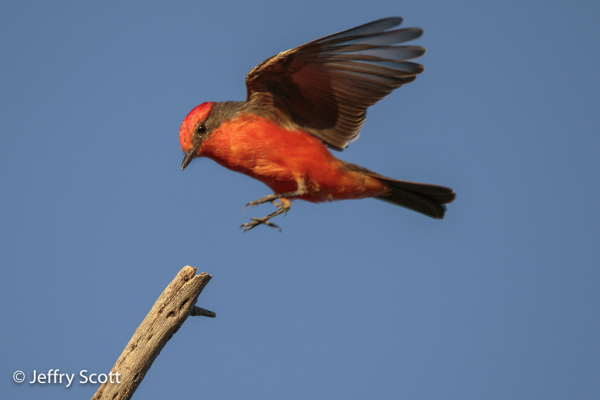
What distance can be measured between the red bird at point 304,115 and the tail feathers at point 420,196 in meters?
0.14

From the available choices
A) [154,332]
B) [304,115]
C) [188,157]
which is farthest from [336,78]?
[154,332]

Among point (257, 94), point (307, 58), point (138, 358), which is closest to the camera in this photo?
point (138, 358)

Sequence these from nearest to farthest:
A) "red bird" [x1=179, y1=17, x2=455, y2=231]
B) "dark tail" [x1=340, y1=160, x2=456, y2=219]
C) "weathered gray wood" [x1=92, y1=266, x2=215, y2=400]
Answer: "weathered gray wood" [x1=92, y1=266, x2=215, y2=400]
"red bird" [x1=179, y1=17, x2=455, y2=231]
"dark tail" [x1=340, y1=160, x2=456, y2=219]

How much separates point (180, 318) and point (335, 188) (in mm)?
1560

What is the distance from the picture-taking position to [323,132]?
16.6ft

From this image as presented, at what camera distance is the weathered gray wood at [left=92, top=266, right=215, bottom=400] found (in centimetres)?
407

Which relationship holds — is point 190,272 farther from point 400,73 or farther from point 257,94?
Result: point 400,73

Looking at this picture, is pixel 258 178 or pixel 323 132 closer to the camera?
pixel 258 178

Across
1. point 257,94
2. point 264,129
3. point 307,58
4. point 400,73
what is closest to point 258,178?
point 264,129

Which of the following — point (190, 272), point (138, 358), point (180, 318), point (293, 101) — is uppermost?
point (293, 101)

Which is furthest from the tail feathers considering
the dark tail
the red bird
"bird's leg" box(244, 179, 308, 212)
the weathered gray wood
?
the weathered gray wood

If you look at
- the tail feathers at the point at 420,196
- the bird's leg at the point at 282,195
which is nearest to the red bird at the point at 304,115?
the bird's leg at the point at 282,195

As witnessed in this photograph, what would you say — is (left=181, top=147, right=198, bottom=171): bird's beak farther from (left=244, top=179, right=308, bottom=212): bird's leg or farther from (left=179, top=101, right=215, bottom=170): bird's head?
(left=244, top=179, right=308, bottom=212): bird's leg

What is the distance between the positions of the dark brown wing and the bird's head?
429mm
